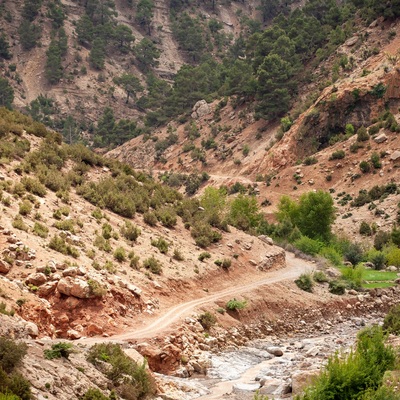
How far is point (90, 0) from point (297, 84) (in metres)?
77.4

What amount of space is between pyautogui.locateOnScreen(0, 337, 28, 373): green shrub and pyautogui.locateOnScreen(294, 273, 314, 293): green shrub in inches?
1165

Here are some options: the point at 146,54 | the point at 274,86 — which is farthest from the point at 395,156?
the point at 146,54

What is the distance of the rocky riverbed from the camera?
845 inches

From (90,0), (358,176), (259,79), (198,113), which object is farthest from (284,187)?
(90,0)

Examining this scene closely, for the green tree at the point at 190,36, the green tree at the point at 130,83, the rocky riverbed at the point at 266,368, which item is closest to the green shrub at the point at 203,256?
the rocky riverbed at the point at 266,368

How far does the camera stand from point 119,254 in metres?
33.2

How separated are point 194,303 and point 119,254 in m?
5.01

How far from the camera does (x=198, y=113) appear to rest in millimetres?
115625

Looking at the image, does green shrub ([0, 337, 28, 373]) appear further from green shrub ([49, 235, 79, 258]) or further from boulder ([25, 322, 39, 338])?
green shrub ([49, 235, 79, 258])

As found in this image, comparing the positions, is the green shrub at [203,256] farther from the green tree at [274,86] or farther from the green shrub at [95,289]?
the green tree at [274,86]

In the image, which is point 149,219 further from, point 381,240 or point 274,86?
point 274,86

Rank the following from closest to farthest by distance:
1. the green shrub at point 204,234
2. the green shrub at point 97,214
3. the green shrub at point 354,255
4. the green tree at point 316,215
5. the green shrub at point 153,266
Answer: the green shrub at point 153,266
the green shrub at point 97,214
the green shrub at point 204,234
the green shrub at point 354,255
the green tree at point 316,215

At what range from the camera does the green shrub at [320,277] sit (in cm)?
4617

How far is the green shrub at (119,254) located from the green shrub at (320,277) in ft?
60.8
